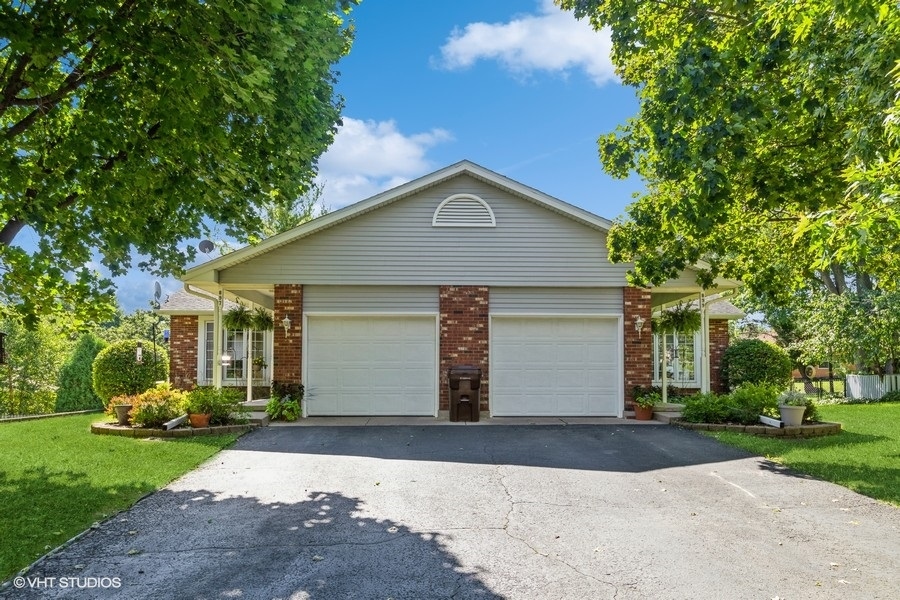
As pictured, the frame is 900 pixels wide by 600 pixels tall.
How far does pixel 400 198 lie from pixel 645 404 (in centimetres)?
650

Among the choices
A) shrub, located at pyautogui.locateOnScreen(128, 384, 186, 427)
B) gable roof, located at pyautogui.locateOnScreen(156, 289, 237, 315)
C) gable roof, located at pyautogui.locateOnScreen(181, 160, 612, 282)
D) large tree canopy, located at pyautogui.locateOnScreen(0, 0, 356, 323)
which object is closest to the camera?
large tree canopy, located at pyautogui.locateOnScreen(0, 0, 356, 323)

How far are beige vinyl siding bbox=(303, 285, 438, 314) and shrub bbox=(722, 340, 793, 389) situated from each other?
1003cm

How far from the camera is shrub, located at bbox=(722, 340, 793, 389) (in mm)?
17281

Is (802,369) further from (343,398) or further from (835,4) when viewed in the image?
(835,4)

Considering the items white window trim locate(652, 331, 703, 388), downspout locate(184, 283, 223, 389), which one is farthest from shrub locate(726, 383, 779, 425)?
downspout locate(184, 283, 223, 389)

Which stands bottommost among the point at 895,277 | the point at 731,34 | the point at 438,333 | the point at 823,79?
the point at 438,333

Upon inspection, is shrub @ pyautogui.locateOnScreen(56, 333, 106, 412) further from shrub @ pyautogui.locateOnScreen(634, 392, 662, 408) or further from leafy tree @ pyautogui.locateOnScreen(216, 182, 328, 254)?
shrub @ pyautogui.locateOnScreen(634, 392, 662, 408)

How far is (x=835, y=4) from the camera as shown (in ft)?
15.2

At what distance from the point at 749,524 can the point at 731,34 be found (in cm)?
625

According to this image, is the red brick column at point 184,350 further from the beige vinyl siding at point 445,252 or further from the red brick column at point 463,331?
the red brick column at point 463,331

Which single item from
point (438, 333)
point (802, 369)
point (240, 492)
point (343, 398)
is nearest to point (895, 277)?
point (438, 333)

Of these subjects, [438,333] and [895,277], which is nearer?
[438,333]

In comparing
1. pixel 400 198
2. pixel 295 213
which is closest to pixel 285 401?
pixel 400 198

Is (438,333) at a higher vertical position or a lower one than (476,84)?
lower
